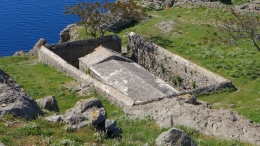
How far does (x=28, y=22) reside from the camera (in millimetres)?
65188

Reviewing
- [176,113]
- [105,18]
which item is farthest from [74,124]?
[105,18]

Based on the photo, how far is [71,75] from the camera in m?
30.6

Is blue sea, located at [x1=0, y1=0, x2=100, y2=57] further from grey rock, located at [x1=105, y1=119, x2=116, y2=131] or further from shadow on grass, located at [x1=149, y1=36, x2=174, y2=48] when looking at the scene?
grey rock, located at [x1=105, y1=119, x2=116, y2=131]

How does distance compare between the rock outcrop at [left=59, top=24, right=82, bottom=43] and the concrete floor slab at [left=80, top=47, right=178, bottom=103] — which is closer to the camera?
the concrete floor slab at [left=80, top=47, right=178, bottom=103]

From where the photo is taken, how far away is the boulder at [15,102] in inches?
550

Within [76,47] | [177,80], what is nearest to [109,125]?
[177,80]

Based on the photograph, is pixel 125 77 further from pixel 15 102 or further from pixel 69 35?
pixel 69 35

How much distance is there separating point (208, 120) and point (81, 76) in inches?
550

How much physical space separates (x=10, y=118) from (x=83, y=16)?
80.4 ft

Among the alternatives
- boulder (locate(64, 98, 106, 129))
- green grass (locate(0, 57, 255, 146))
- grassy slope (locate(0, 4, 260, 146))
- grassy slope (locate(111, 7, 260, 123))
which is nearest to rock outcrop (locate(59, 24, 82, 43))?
grassy slope (locate(111, 7, 260, 123))

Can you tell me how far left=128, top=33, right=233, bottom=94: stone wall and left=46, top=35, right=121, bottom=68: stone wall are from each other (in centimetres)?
216

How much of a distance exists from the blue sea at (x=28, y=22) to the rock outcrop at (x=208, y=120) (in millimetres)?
39051

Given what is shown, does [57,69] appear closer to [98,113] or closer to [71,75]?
[71,75]

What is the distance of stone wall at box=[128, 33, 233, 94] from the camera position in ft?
86.9
